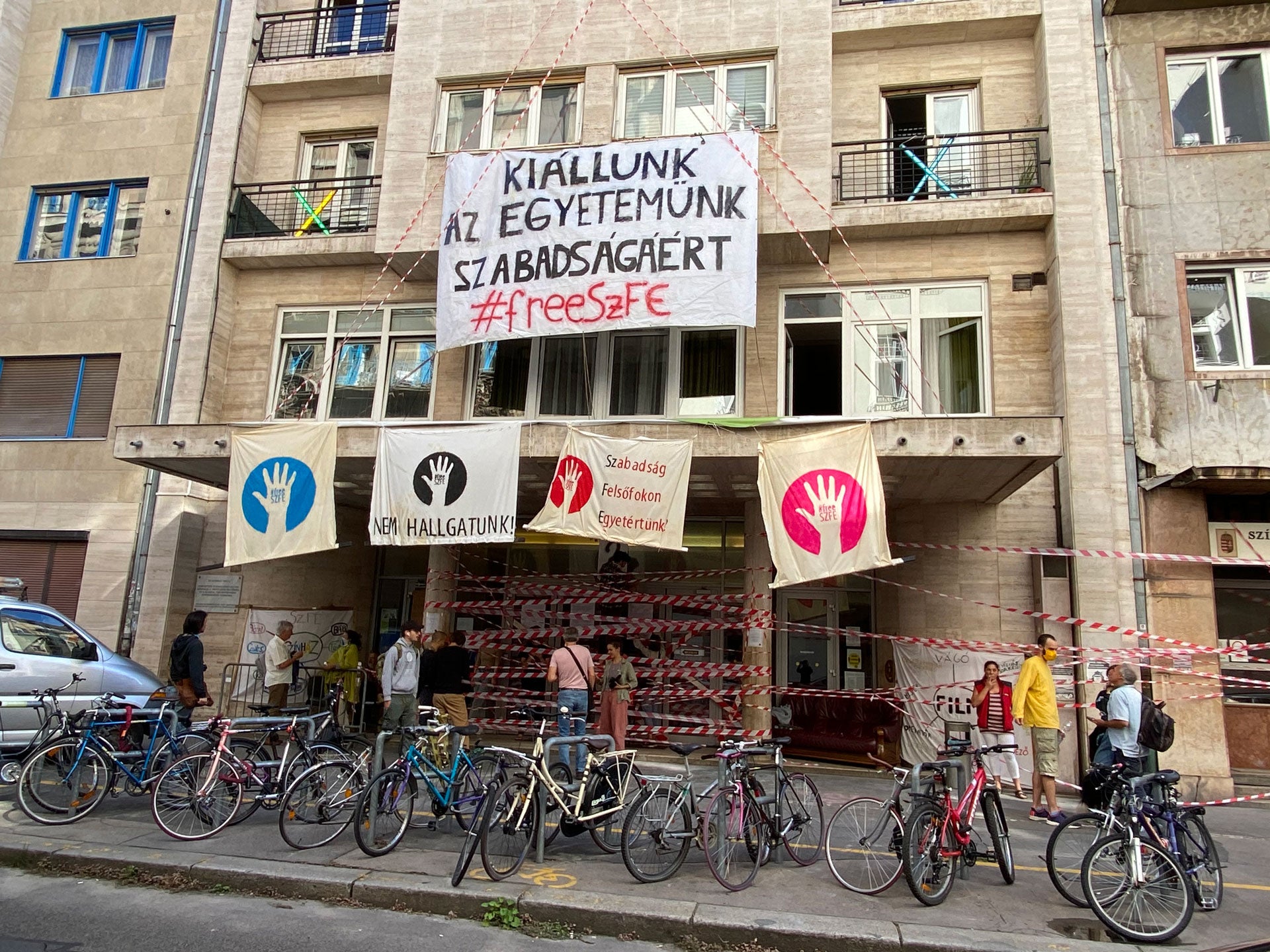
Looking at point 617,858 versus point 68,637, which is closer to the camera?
point 617,858

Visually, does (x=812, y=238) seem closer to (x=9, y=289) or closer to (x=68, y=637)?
(x=68, y=637)

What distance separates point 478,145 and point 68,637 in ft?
30.6

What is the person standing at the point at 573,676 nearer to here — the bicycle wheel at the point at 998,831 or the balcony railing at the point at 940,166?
the bicycle wheel at the point at 998,831

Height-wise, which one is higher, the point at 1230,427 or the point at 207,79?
the point at 207,79

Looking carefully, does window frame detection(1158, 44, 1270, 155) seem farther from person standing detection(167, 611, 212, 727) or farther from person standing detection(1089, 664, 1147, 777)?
person standing detection(167, 611, 212, 727)

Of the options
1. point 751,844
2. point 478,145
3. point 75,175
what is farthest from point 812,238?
point 75,175

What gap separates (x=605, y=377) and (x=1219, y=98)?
32.9ft

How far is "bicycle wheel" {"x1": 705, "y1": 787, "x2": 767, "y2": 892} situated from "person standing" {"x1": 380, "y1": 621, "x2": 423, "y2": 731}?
187 inches

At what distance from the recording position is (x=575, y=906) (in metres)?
5.90

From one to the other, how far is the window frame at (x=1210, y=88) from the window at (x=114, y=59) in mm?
17704

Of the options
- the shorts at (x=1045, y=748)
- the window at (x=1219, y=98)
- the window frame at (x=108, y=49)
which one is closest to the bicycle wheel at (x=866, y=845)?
the shorts at (x=1045, y=748)

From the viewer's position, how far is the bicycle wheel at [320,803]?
23.7ft

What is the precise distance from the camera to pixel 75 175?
16625 millimetres

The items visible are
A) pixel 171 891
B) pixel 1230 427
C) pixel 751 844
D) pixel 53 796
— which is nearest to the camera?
pixel 171 891
